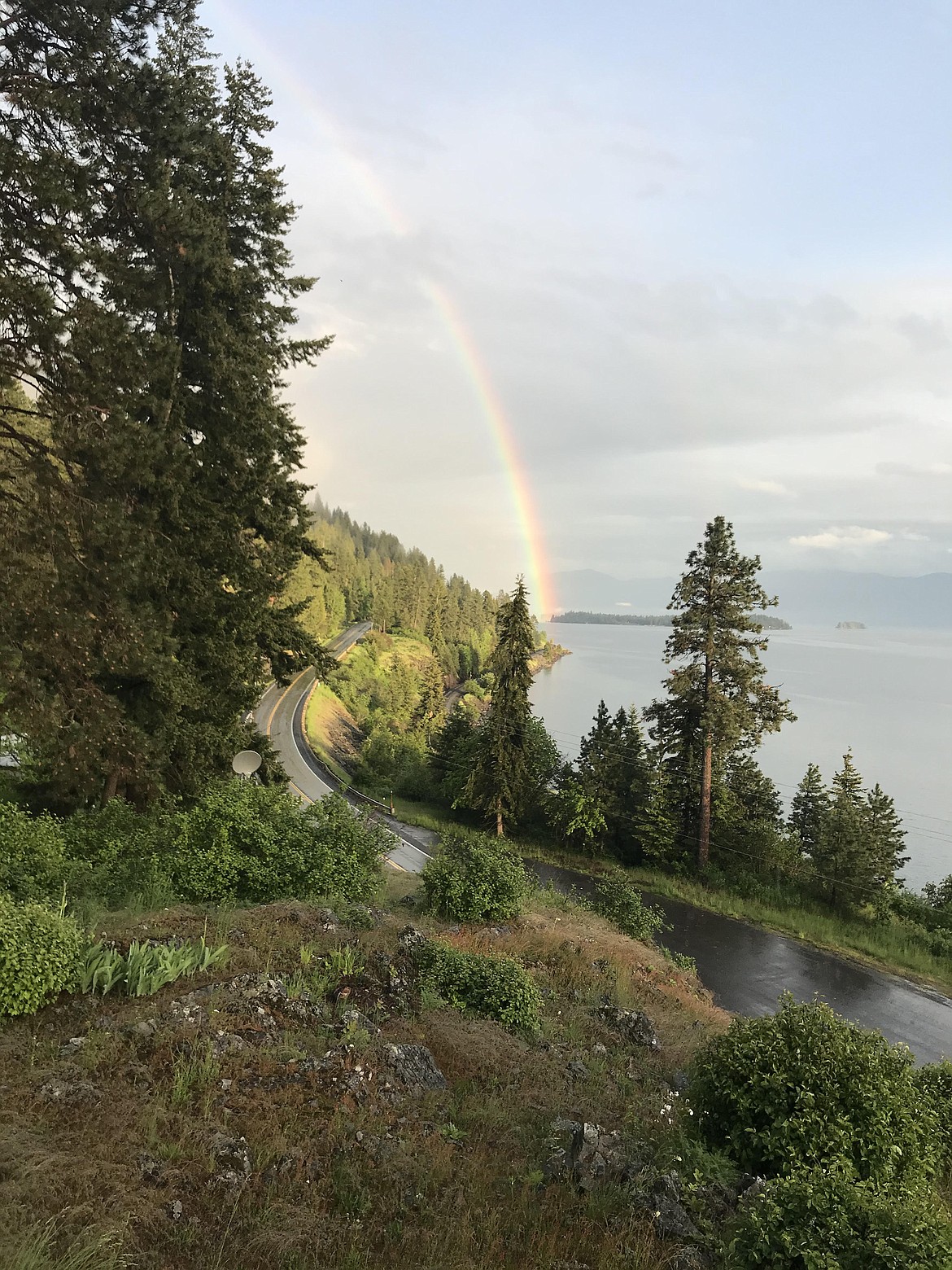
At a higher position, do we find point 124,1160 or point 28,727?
point 28,727

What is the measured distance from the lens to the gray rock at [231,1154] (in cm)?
504

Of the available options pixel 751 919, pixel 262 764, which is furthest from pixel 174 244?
pixel 751 919

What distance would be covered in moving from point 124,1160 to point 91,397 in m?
10.5

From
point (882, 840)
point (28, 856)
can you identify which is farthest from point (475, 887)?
point (882, 840)

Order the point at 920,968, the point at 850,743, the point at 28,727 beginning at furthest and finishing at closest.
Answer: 1. the point at 850,743
2. the point at 920,968
3. the point at 28,727

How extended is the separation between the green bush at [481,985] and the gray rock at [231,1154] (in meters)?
3.73

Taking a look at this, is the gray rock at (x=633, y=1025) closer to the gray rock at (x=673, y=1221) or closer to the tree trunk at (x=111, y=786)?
the gray rock at (x=673, y=1221)

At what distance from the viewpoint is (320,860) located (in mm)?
11625

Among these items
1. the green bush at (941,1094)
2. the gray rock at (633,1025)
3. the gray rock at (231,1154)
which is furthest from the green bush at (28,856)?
the green bush at (941,1094)

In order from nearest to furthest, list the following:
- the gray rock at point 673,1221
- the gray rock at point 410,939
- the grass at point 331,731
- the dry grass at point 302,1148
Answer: the dry grass at point 302,1148 → the gray rock at point 673,1221 → the gray rock at point 410,939 → the grass at point 331,731

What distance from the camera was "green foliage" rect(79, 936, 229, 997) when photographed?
6871mm

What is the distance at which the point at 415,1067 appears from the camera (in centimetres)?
689

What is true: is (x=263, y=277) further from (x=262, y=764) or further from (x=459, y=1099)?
(x=459, y=1099)

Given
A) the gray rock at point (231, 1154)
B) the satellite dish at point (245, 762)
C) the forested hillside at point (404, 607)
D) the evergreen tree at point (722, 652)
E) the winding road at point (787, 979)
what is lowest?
the winding road at point (787, 979)
